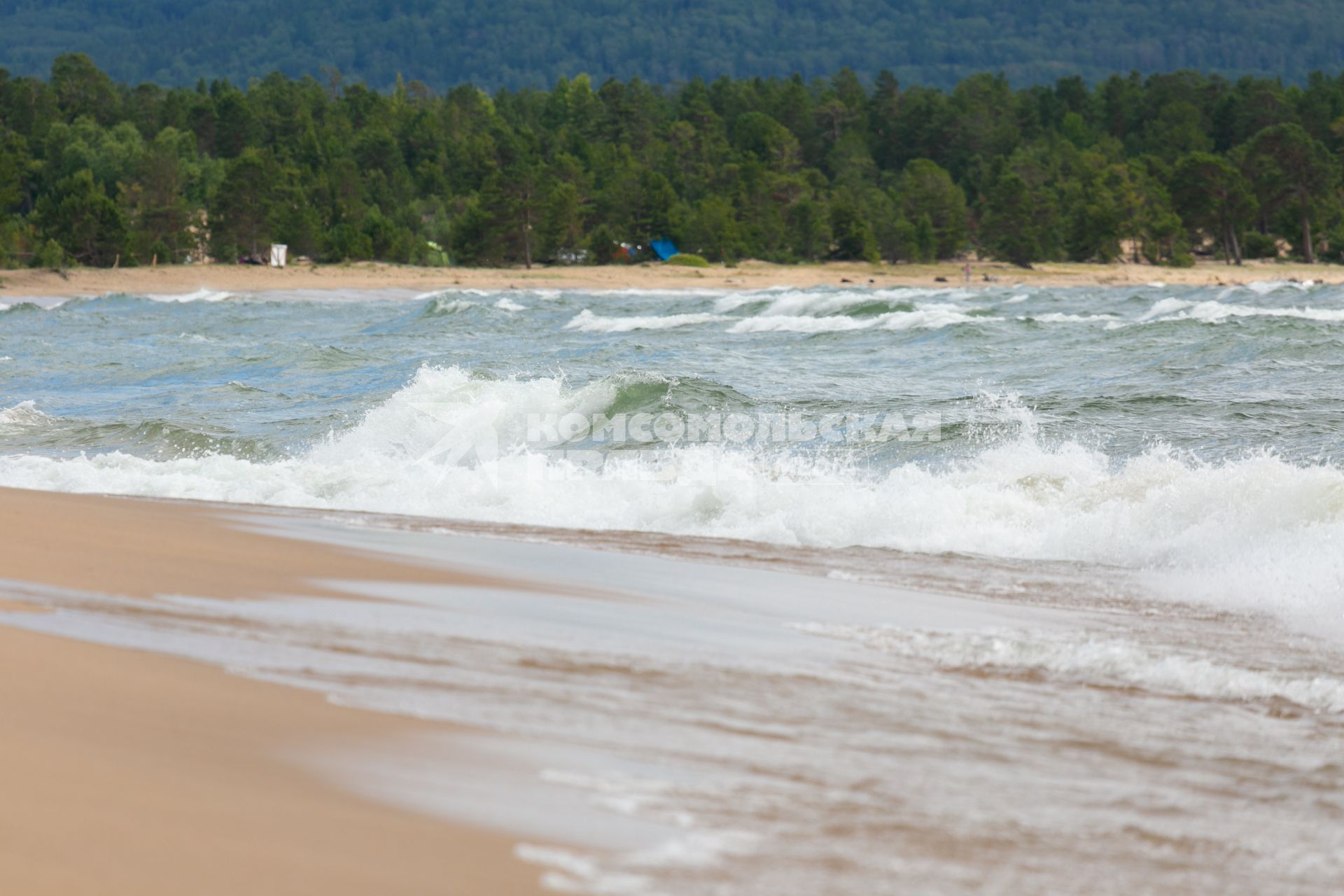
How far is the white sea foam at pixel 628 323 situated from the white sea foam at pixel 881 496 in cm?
1919

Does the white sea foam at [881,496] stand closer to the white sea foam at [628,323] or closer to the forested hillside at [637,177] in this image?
the white sea foam at [628,323]

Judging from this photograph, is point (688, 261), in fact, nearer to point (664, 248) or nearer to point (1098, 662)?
point (664, 248)

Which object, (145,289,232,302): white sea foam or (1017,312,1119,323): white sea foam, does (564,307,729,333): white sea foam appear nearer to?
(1017,312,1119,323): white sea foam

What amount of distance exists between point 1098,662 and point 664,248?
77.2m

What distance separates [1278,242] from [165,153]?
226ft

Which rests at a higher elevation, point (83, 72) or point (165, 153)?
point (83, 72)

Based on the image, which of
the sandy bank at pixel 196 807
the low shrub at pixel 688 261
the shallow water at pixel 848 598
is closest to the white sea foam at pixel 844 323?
the shallow water at pixel 848 598

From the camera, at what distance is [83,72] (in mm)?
111625

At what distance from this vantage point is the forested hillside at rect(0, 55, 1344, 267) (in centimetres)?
7469

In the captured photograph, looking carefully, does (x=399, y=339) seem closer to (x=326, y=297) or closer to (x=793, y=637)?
(x=793, y=637)

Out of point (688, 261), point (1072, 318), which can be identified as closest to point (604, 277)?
point (688, 261)

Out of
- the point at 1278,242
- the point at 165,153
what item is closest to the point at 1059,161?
the point at 1278,242

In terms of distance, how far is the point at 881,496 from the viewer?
8.50 metres

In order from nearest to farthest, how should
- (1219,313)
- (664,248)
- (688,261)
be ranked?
(1219,313)
(688,261)
(664,248)
